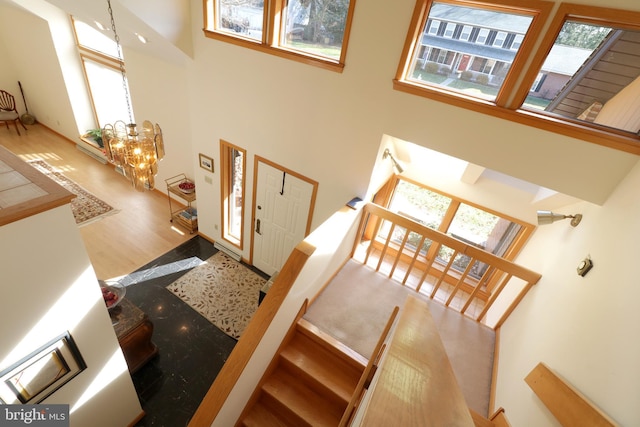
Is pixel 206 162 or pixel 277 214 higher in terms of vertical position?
pixel 206 162

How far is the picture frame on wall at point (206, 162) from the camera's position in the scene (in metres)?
4.36

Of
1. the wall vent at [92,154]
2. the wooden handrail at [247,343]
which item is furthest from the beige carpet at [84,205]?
Answer: the wooden handrail at [247,343]

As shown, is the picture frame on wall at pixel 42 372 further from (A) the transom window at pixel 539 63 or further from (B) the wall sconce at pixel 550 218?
(B) the wall sconce at pixel 550 218

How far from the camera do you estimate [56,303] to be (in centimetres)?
179

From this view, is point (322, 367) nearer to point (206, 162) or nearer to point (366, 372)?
point (366, 372)

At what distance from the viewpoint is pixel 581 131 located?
199 centimetres

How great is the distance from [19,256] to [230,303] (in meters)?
2.94

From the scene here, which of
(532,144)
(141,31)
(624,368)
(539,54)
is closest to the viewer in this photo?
(624,368)

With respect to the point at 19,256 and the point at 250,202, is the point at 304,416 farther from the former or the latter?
the point at 250,202

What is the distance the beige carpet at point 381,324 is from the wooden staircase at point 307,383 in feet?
0.40

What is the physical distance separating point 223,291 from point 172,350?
1.04 m

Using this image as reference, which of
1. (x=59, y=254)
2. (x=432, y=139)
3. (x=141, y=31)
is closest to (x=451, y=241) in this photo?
(x=432, y=139)

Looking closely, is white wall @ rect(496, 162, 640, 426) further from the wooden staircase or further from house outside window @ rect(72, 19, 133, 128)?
house outside window @ rect(72, 19, 133, 128)

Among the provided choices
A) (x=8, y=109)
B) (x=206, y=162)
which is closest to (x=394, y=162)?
(x=206, y=162)
